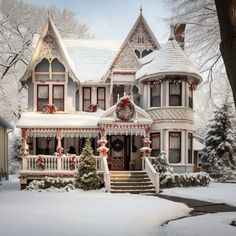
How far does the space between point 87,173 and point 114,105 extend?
498 centimetres

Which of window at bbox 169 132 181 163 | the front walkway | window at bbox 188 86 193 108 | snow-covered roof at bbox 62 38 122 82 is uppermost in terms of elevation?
snow-covered roof at bbox 62 38 122 82

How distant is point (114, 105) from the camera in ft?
76.8

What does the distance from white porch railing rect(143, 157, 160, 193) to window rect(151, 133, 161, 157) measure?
192cm

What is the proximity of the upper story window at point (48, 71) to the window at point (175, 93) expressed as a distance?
7.02m

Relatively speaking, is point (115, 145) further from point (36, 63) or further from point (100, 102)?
point (36, 63)

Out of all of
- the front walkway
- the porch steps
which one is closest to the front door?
the porch steps

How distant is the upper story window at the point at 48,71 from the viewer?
25203 mm

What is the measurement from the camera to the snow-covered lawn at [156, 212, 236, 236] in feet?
32.6

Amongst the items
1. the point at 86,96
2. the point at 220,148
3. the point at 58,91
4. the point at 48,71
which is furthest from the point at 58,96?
the point at 220,148

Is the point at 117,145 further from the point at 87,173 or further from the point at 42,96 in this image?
the point at 42,96

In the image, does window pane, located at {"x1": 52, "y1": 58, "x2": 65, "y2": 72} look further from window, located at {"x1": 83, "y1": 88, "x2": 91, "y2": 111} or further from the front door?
the front door

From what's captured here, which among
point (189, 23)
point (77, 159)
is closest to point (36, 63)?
point (77, 159)

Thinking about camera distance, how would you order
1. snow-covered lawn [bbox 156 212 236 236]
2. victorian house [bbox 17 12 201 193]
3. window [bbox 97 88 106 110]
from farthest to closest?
window [bbox 97 88 106 110], victorian house [bbox 17 12 201 193], snow-covered lawn [bbox 156 212 236 236]

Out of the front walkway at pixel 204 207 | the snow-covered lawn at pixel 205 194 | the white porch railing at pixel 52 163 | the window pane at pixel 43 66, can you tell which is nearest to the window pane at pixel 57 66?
the window pane at pixel 43 66
